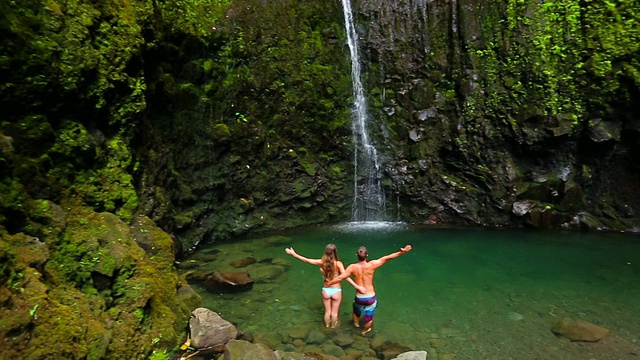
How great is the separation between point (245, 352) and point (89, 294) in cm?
182

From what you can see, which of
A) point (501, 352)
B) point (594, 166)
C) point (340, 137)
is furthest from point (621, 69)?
point (501, 352)

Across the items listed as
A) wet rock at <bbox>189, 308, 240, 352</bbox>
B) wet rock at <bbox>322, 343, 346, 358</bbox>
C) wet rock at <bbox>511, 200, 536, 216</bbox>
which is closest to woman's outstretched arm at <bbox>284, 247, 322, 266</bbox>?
wet rock at <bbox>322, 343, 346, 358</bbox>

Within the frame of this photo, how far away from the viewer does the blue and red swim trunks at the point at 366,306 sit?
19.6ft

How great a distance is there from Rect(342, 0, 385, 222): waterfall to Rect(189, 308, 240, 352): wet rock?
7.93 m

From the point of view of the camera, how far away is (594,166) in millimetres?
12414

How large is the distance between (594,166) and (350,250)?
8006 millimetres

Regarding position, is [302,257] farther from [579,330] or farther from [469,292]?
[579,330]

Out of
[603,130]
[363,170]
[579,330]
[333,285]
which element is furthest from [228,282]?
[603,130]

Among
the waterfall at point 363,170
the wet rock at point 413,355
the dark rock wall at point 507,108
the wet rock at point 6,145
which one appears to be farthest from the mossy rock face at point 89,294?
the dark rock wall at point 507,108

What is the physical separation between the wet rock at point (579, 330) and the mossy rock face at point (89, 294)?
5.33 metres

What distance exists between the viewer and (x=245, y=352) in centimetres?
488

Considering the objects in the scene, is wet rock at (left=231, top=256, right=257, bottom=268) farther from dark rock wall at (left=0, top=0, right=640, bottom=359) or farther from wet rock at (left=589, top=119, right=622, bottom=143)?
wet rock at (left=589, top=119, right=622, bottom=143)

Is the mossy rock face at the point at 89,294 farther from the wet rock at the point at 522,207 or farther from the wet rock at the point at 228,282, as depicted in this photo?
the wet rock at the point at 522,207

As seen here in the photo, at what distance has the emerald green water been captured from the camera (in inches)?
233
